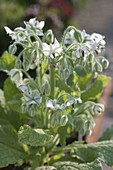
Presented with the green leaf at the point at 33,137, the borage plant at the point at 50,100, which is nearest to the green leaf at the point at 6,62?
the borage plant at the point at 50,100

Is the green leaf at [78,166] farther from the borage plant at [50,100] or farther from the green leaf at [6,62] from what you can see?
the green leaf at [6,62]

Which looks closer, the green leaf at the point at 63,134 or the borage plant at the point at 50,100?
the borage plant at the point at 50,100

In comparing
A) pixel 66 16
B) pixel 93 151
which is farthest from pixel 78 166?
pixel 66 16

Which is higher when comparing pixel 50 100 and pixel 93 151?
pixel 50 100

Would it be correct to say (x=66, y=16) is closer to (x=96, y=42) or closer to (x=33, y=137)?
(x=96, y=42)

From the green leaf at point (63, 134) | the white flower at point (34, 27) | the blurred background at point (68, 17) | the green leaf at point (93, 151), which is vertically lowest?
the green leaf at point (93, 151)

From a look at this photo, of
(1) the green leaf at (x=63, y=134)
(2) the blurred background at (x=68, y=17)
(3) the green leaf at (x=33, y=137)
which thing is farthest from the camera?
(2) the blurred background at (x=68, y=17)

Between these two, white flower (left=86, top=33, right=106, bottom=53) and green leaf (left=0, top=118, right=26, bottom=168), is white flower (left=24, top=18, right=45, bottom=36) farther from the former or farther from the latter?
green leaf (left=0, top=118, right=26, bottom=168)
